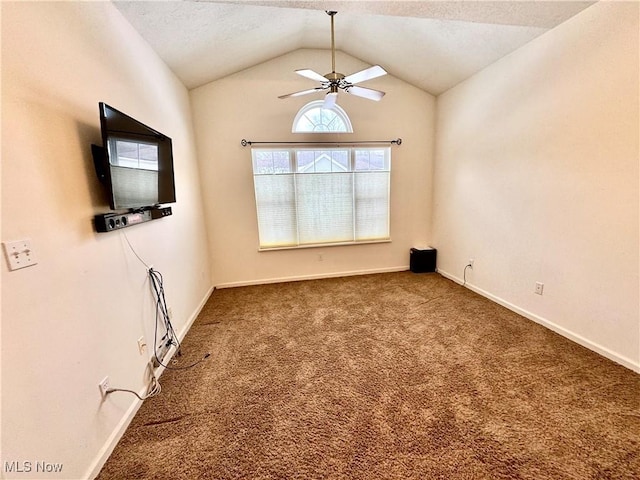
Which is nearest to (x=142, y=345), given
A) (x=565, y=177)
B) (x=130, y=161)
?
(x=130, y=161)

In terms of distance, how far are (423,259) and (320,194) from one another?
196 cm

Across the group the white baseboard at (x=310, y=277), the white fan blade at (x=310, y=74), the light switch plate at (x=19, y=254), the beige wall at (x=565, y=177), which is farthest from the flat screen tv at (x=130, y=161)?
the beige wall at (x=565, y=177)

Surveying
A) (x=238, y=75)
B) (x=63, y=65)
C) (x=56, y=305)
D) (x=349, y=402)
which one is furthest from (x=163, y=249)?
(x=238, y=75)

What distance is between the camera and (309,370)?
81.4 inches

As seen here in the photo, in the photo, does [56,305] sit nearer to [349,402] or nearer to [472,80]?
[349,402]

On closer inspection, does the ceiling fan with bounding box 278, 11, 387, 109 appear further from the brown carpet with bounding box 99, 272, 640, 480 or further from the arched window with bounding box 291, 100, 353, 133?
the brown carpet with bounding box 99, 272, 640, 480

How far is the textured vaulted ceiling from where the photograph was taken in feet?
6.18

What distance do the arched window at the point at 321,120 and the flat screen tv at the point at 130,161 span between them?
211 centimetres

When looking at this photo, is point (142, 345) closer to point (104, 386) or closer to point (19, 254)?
point (104, 386)

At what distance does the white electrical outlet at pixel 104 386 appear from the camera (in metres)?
1.42

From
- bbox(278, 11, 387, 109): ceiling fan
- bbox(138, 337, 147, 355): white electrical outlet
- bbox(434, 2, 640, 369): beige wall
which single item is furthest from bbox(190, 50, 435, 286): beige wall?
bbox(138, 337, 147, 355): white electrical outlet

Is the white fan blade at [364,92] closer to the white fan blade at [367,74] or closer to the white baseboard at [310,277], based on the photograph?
the white fan blade at [367,74]

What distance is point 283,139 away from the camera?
3705 millimetres

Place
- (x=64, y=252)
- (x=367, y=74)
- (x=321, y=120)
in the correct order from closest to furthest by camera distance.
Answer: (x=64, y=252) → (x=367, y=74) → (x=321, y=120)
